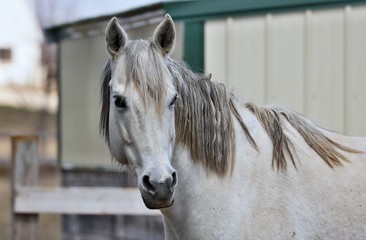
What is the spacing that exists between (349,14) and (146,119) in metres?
2.57

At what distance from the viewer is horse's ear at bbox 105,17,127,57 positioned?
3.58 meters

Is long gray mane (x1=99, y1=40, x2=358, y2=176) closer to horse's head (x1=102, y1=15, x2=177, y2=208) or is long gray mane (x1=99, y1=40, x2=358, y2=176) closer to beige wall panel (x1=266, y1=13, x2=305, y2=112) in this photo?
horse's head (x1=102, y1=15, x2=177, y2=208)

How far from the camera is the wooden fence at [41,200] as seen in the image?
257 inches

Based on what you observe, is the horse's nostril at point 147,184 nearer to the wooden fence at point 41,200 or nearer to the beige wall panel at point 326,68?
the beige wall panel at point 326,68

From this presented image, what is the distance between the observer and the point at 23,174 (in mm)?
6719

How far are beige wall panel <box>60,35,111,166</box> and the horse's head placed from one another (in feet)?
14.7

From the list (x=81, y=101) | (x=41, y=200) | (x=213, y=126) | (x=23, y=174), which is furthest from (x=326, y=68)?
(x=81, y=101)

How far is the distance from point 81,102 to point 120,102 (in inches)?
203

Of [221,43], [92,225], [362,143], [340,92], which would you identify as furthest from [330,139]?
[92,225]

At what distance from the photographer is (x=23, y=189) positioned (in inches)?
259

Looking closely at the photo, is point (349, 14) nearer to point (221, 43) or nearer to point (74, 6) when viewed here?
point (221, 43)

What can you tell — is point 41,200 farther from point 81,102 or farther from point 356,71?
point 356,71

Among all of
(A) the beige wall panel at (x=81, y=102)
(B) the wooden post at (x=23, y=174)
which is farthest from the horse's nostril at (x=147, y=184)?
(A) the beige wall panel at (x=81, y=102)

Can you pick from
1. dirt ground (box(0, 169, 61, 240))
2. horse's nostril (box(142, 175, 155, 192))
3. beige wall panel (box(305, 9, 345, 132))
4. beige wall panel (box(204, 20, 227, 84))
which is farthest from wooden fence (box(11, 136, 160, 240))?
dirt ground (box(0, 169, 61, 240))
